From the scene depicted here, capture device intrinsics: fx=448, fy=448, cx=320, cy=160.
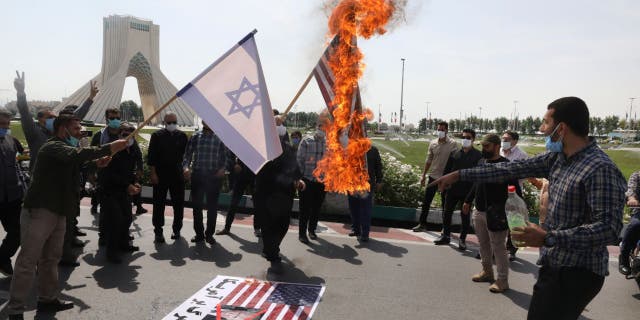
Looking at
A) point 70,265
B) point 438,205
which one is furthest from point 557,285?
point 438,205

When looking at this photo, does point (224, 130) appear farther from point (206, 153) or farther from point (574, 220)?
point (574, 220)

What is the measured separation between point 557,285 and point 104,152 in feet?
12.4

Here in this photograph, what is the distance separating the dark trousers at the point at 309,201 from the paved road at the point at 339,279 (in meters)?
0.35

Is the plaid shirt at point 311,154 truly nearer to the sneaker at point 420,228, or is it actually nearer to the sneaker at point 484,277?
the sneaker at point 420,228

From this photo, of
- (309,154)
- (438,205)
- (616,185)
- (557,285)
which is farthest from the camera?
(438,205)

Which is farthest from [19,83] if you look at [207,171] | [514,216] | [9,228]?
[514,216]

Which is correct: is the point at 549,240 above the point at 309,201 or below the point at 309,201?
above

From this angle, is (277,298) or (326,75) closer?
(277,298)

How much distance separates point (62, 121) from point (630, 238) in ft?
22.7

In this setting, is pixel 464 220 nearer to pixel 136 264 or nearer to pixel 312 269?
pixel 312 269

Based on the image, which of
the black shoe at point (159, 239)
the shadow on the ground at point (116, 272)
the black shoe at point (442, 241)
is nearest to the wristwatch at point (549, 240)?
the shadow on the ground at point (116, 272)

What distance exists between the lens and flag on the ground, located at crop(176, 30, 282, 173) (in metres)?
4.52

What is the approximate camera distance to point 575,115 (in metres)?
2.66

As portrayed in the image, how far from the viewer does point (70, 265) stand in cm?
579
